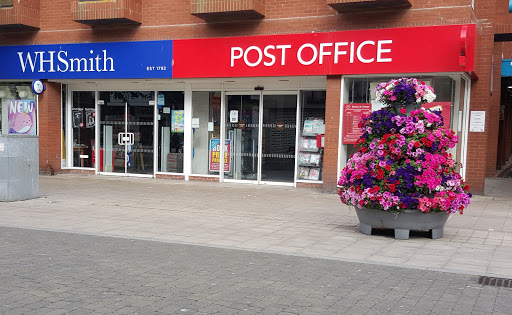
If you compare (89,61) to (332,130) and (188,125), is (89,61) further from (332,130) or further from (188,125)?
(332,130)

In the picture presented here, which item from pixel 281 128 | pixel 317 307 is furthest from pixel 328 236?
pixel 281 128

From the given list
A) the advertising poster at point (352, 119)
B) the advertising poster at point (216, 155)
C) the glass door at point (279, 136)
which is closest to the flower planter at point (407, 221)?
the advertising poster at point (352, 119)

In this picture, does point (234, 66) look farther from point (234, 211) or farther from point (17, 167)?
point (17, 167)

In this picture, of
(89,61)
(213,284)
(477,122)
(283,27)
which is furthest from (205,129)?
(213,284)

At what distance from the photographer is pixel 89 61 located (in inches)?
574

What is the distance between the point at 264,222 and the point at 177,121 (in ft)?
21.5

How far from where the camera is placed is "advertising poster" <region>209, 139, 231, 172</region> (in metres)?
14.2

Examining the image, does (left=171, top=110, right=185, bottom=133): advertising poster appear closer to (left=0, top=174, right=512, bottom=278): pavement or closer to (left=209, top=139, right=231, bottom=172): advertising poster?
(left=209, top=139, right=231, bottom=172): advertising poster

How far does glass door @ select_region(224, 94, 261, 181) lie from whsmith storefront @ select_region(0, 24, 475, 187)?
0.09 ft

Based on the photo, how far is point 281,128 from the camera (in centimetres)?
1361

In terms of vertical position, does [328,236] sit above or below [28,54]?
below

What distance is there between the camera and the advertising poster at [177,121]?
14.6 metres

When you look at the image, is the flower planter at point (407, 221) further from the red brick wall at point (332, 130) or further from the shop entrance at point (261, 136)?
the shop entrance at point (261, 136)

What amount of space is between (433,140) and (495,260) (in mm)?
1864
